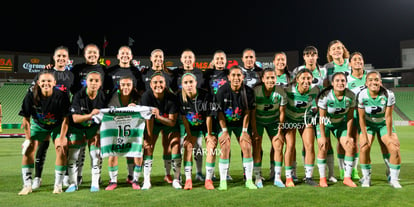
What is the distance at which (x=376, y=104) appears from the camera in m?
5.72

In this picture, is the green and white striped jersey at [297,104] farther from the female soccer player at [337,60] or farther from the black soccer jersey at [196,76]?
the black soccer jersey at [196,76]

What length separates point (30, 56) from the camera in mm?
33156

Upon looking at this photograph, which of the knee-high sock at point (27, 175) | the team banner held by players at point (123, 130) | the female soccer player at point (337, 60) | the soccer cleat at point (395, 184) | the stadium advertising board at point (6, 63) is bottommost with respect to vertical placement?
the soccer cleat at point (395, 184)

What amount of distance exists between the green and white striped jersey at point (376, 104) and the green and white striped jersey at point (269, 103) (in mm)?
1378

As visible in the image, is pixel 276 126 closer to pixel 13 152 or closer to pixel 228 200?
pixel 228 200

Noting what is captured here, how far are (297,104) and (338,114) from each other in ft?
2.49

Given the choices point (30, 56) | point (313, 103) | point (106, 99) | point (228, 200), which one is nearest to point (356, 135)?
point (313, 103)

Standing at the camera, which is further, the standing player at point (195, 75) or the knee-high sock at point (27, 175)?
the standing player at point (195, 75)

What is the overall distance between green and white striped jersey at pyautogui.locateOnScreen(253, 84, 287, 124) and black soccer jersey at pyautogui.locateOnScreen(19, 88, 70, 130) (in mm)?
3289

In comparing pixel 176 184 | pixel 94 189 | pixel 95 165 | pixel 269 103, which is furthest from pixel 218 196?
pixel 95 165

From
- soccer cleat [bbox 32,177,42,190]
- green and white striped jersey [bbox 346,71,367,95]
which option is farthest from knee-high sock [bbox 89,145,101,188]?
green and white striped jersey [bbox 346,71,367,95]

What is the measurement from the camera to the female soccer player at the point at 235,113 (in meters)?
5.59

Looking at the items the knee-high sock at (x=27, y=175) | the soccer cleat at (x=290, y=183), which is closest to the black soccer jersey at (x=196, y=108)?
the soccer cleat at (x=290, y=183)

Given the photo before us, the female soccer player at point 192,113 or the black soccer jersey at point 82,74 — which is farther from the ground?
the black soccer jersey at point 82,74
